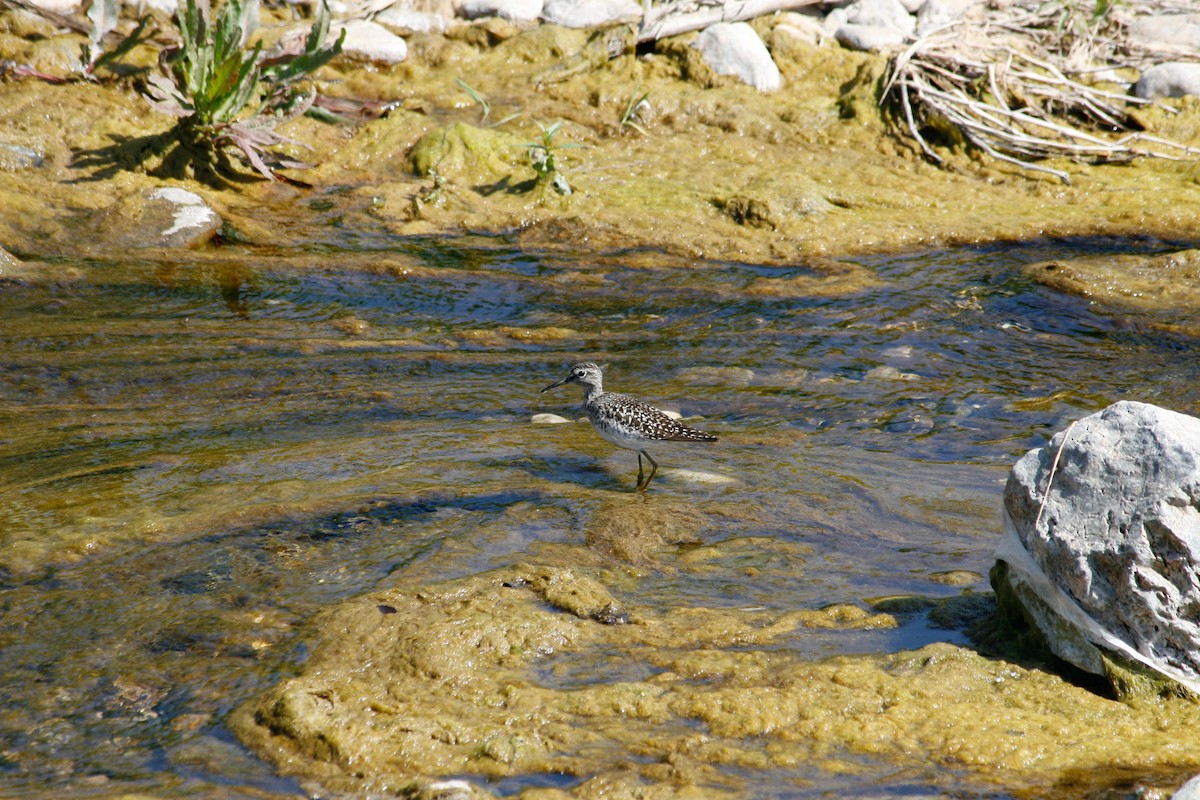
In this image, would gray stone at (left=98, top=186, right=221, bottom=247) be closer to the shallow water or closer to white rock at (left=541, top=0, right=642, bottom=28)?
the shallow water

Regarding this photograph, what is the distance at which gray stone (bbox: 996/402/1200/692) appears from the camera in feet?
13.2

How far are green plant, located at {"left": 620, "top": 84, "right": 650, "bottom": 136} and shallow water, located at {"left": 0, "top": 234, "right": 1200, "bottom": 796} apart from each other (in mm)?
2661

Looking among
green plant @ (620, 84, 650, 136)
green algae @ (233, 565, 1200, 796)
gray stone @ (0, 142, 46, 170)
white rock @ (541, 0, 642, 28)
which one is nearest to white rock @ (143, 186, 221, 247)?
gray stone @ (0, 142, 46, 170)

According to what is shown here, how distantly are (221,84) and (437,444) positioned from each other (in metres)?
5.66

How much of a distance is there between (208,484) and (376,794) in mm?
3039

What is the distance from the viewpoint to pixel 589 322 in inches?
365

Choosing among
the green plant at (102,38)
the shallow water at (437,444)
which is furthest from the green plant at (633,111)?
the green plant at (102,38)

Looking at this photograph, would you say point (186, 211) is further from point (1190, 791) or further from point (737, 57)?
point (1190, 791)

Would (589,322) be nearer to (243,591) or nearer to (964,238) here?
(964,238)

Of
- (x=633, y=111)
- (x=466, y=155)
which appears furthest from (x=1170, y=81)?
(x=466, y=155)

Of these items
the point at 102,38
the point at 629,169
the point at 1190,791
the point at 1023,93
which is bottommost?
the point at 1190,791

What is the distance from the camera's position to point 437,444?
23.1 ft

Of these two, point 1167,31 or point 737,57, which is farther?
point 1167,31

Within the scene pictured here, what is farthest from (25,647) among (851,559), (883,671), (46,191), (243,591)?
(46,191)
